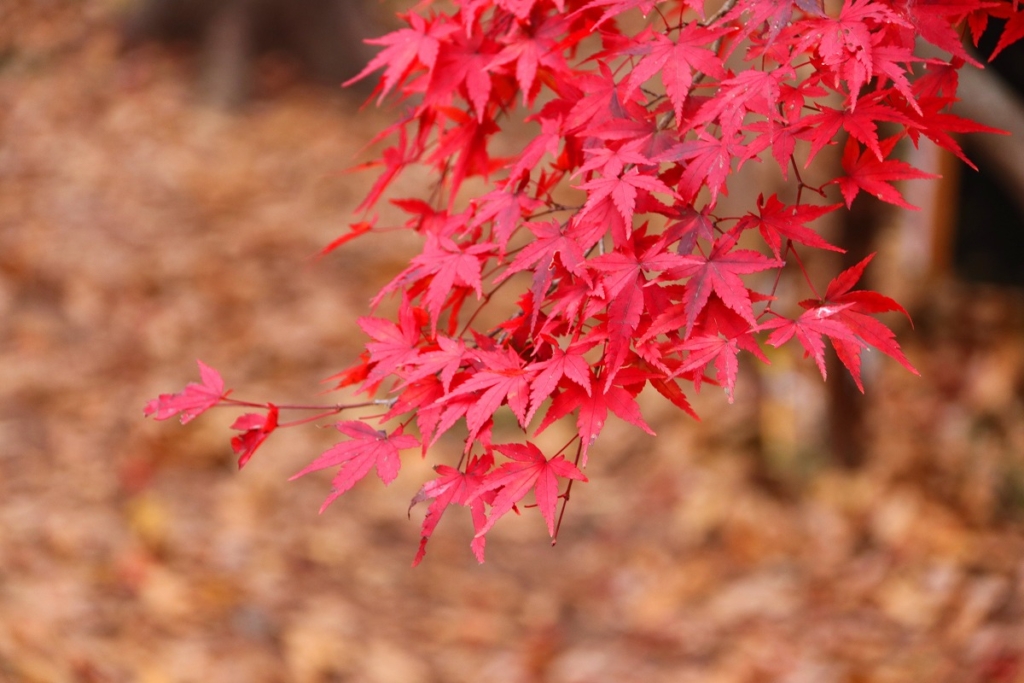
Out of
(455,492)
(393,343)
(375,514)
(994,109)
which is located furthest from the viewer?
(375,514)

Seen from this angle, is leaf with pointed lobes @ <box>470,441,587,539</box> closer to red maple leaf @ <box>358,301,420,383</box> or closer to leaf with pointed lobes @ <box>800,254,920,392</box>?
red maple leaf @ <box>358,301,420,383</box>

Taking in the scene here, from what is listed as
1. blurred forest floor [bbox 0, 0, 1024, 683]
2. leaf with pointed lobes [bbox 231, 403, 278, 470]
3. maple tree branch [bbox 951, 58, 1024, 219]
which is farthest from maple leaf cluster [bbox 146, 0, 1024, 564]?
blurred forest floor [bbox 0, 0, 1024, 683]

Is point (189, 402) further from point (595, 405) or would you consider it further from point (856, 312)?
point (856, 312)

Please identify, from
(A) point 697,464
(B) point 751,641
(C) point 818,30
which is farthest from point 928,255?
(C) point 818,30

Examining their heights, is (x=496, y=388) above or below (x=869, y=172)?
below

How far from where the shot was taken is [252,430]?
1.46m

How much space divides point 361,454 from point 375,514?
7.45 feet

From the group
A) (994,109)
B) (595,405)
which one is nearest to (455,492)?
(595,405)

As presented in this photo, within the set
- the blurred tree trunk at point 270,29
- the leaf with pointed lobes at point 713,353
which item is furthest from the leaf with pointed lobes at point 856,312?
the blurred tree trunk at point 270,29

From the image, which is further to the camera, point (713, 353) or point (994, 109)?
point (994, 109)

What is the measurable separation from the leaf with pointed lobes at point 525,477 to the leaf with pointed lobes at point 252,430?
403 millimetres

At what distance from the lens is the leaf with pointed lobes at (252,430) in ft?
4.68

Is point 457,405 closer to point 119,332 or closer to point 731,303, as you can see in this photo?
point 731,303

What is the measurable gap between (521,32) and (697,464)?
253 cm
